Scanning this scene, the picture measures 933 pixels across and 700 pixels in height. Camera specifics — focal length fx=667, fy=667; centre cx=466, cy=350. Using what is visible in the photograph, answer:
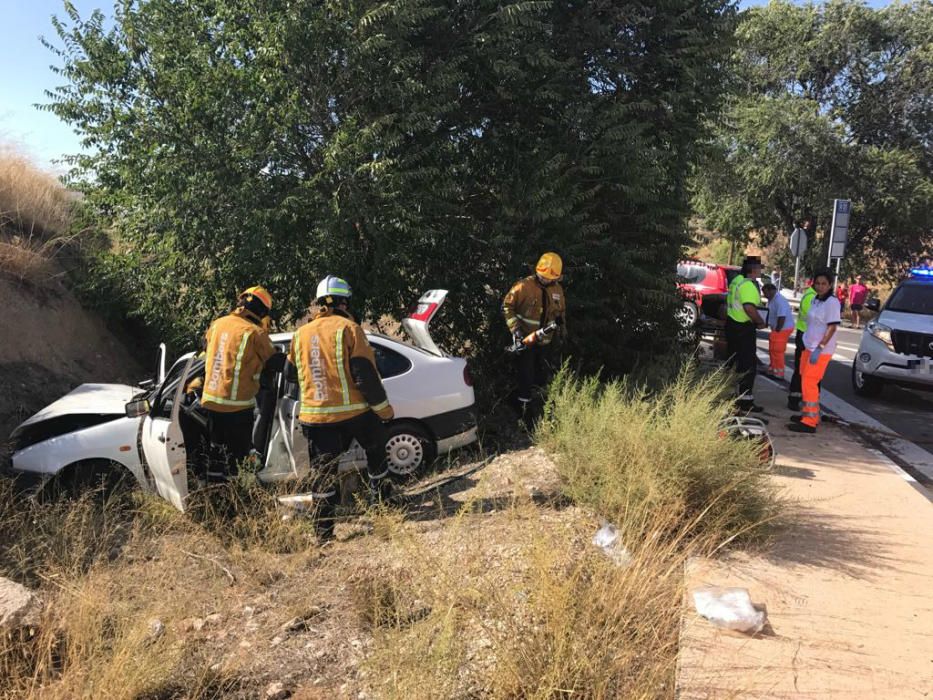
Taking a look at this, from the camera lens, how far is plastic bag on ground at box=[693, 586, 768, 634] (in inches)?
124

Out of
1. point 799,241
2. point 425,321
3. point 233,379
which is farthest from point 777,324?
point 233,379

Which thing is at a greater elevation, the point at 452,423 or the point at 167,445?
the point at 167,445

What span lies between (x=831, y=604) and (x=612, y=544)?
1147 mm

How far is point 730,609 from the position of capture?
3.22m

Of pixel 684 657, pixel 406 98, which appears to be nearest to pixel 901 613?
pixel 684 657

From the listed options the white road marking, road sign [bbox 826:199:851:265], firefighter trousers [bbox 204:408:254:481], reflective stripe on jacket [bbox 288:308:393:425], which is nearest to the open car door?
reflective stripe on jacket [bbox 288:308:393:425]

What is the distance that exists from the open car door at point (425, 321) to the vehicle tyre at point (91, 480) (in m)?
2.70

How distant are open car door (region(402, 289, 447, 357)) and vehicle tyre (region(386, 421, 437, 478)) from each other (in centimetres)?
78

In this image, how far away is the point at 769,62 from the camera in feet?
88.1

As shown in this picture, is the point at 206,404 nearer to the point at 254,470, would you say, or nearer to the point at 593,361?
the point at 254,470

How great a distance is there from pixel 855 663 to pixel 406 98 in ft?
20.3

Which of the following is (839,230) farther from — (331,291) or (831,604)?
(331,291)

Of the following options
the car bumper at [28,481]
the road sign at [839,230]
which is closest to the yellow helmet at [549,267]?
the car bumper at [28,481]

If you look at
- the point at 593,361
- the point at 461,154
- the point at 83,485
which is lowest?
the point at 83,485
